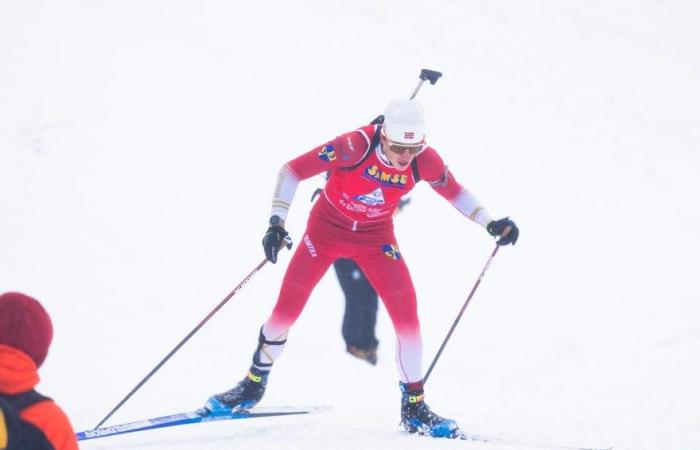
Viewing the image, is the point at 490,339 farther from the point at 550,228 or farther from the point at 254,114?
the point at 254,114

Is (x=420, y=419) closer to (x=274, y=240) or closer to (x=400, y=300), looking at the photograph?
(x=400, y=300)

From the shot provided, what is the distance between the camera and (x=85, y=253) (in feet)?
26.8

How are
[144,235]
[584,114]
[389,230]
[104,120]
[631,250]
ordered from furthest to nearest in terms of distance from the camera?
Result: [584,114], [104,120], [631,250], [144,235], [389,230]

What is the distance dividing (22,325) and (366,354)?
200 inches

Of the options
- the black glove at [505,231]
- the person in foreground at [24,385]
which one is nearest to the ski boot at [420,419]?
the black glove at [505,231]

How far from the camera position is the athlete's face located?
4.61 metres

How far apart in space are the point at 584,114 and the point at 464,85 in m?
2.65

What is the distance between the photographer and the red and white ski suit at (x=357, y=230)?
4.73 m

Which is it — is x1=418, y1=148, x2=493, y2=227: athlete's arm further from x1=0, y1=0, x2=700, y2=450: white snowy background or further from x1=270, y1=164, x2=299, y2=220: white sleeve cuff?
x1=0, y1=0, x2=700, y2=450: white snowy background

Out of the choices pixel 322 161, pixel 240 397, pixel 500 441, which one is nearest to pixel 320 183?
pixel 322 161

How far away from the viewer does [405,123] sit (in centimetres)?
454

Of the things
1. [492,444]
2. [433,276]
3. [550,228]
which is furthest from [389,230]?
[550,228]

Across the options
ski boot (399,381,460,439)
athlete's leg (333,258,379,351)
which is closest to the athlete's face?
ski boot (399,381,460,439)

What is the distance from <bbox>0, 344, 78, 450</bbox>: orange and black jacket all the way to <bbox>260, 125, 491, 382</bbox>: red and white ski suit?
2.57 m
